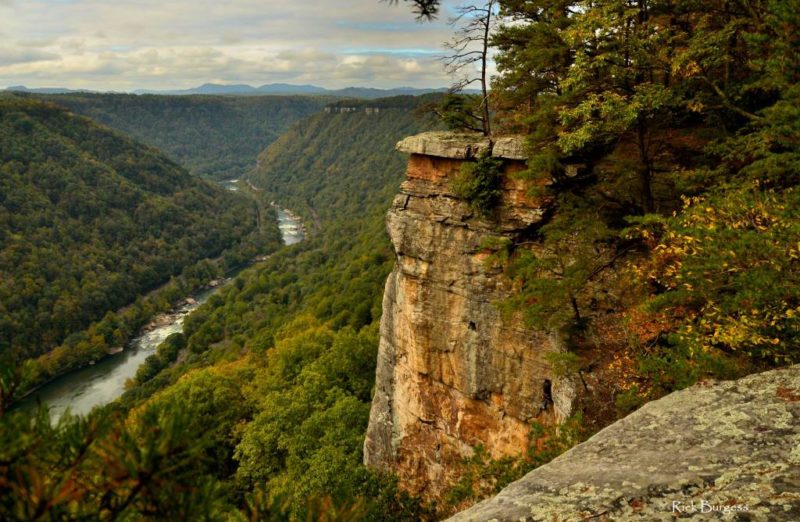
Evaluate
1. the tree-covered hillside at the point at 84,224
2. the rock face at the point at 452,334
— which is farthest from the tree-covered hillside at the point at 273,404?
the tree-covered hillside at the point at 84,224

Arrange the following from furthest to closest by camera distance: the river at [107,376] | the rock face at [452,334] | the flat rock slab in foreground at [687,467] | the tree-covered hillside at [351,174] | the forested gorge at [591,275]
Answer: the tree-covered hillside at [351,174] → the river at [107,376] → the rock face at [452,334] → the flat rock slab in foreground at [687,467] → the forested gorge at [591,275]

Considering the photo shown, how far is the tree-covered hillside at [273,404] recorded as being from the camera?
239 cm

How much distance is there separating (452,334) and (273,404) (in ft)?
44.3

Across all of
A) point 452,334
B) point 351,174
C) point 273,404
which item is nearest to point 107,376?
point 273,404

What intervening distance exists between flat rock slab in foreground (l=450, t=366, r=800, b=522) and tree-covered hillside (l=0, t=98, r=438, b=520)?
6.56 ft

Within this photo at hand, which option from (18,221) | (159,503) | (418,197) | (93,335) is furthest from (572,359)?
(18,221)

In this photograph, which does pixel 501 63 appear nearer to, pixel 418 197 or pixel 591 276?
pixel 418 197

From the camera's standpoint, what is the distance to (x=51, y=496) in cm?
214

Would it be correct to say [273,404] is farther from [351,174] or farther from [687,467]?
[351,174]

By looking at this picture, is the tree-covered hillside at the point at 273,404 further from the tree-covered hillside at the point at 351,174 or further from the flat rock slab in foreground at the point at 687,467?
the tree-covered hillside at the point at 351,174

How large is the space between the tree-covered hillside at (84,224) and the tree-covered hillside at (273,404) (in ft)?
60.8

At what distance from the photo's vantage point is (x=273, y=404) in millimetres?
24984

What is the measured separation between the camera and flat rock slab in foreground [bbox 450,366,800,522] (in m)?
4.02

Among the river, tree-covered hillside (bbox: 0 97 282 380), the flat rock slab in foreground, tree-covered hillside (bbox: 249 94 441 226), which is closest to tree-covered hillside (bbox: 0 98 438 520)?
the flat rock slab in foreground
